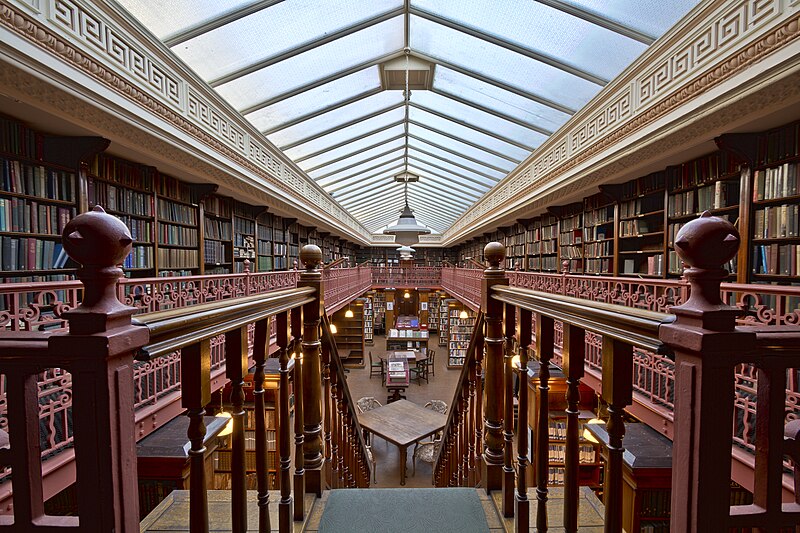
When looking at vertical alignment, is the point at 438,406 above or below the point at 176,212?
below

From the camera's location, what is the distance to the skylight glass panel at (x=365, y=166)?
8.66 m

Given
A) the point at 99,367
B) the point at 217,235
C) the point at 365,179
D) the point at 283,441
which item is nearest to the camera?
the point at 99,367

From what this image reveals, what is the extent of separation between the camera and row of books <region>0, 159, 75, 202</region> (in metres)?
2.74

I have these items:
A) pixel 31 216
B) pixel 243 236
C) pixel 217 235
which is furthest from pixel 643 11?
pixel 243 236

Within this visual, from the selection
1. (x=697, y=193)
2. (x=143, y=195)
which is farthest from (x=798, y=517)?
(x=143, y=195)

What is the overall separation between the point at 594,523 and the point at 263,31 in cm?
457

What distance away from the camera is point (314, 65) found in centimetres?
455

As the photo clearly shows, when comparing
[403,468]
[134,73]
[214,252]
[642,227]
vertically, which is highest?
[134,73]

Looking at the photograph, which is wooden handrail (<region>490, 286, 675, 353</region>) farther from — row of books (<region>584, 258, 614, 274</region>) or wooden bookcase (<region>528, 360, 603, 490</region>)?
row of books (<region>584, 258, 614, 274</region>)

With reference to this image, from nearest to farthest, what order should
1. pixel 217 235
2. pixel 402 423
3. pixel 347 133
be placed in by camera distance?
pixel 217 235, pixel 402 423, pixel 347 133

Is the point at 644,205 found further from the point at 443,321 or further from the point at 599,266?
the point at 443,321

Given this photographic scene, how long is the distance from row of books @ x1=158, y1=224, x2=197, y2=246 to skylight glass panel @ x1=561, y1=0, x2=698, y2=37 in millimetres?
4954

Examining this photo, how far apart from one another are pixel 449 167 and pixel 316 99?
14.3 feet

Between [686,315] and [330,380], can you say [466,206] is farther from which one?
[686,315]
